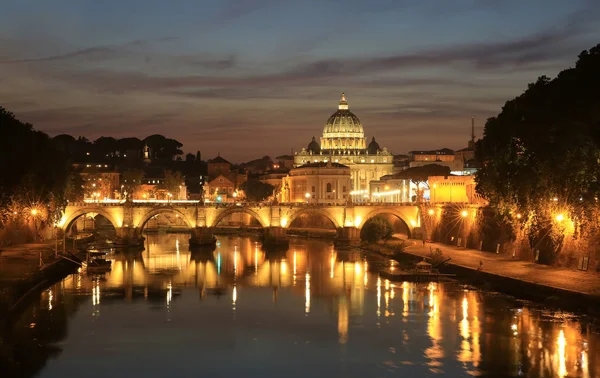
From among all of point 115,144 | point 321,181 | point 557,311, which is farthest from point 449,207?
point 115,144

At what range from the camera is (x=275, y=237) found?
72.1 meters

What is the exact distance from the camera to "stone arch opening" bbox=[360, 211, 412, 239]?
7300 cm

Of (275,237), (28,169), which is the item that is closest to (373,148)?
(275,237)

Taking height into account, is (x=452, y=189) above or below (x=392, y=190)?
below

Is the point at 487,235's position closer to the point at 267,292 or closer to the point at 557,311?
the point at 267,292

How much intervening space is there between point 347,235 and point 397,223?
10.7m

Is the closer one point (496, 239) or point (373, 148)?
point (496, 239)

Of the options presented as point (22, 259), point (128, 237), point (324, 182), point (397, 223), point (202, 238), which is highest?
point (324, 182)

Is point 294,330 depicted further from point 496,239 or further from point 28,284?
point 496,239

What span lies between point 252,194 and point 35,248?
73.4 meters

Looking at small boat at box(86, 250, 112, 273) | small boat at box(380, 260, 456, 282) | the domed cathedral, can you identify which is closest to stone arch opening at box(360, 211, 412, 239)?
small boat at box(380, 260, 456, 282)

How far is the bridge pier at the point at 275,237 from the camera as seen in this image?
234ft

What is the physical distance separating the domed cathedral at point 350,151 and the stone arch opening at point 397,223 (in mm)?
72374

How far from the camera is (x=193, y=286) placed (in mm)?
45375
